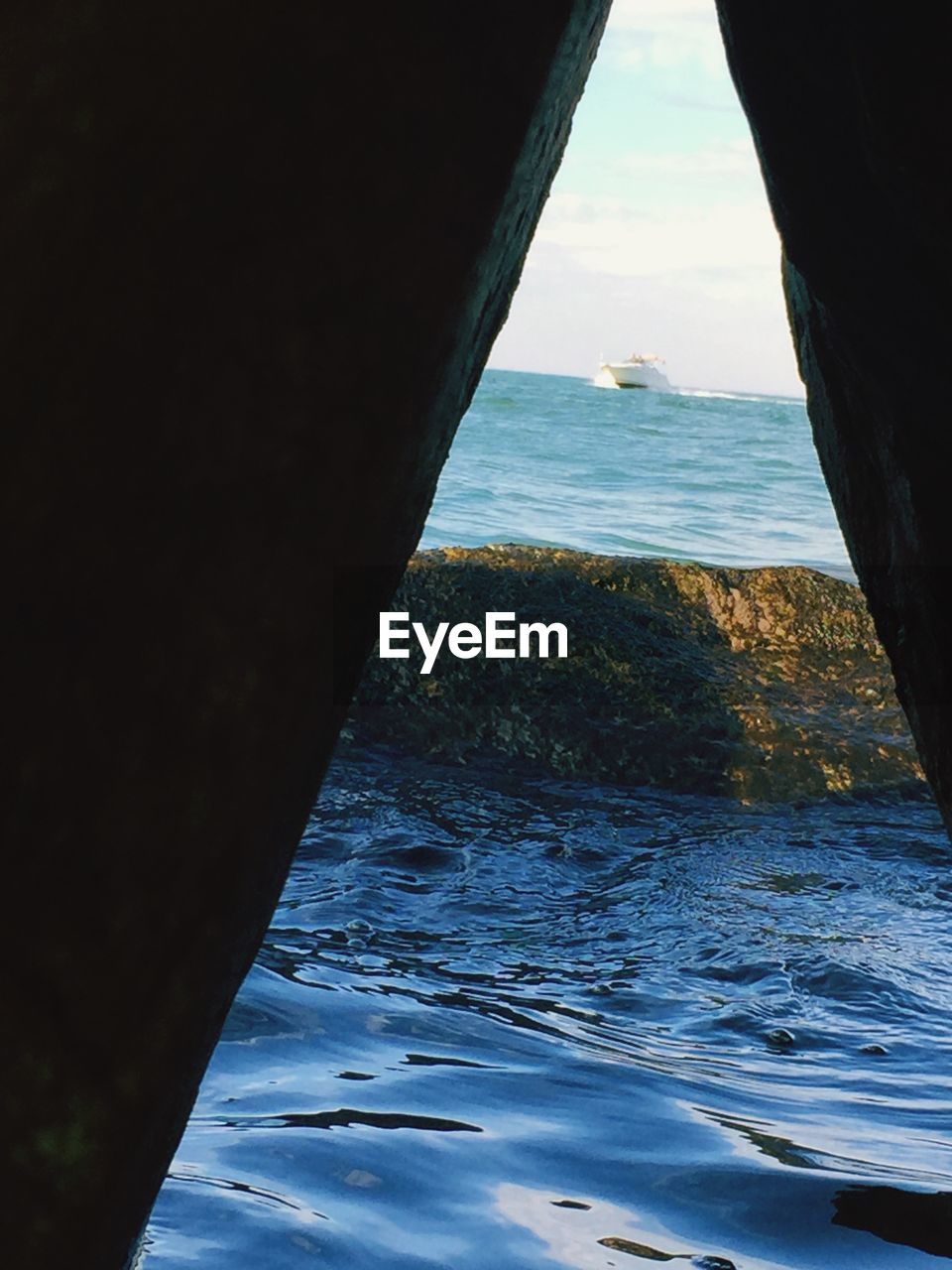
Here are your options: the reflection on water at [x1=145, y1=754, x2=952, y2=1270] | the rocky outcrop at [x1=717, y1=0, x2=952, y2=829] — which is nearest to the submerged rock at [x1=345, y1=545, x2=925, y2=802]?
the reflection on water at [x1=145, y1=754, x2=952, y2=1270]

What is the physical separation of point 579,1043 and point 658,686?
276 centimetres

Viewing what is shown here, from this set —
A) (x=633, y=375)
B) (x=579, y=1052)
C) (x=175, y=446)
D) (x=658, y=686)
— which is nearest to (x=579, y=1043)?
(x=579, y=1052)

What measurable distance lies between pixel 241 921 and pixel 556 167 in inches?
39.4

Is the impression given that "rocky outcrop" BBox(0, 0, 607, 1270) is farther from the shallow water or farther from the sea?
the shallow water

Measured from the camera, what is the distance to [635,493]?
75.4 feet

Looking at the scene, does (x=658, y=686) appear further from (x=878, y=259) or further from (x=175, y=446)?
(x=175, y=446)

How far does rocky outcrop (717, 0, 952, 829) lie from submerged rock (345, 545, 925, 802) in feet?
11.0

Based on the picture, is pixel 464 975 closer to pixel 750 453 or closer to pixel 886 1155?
pixel 886 1155

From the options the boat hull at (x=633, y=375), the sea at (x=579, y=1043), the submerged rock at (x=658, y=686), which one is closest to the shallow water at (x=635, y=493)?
the submerged rock at (x=658, y=686)

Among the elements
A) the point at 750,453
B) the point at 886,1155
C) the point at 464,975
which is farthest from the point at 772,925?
the point at 750,453

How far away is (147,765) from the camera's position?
1.49 metres

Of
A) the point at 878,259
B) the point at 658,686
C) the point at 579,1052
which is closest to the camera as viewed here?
the point at 878,259

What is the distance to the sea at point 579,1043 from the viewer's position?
249cm

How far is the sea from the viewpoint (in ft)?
8.16
